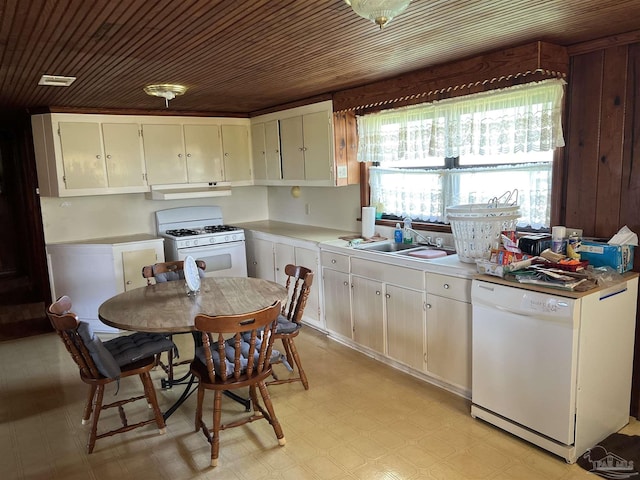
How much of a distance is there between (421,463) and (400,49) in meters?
2.35

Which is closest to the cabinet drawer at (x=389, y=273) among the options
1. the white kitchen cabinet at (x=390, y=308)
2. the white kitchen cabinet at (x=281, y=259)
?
the white kitchen cabinet at (x=390, y=308)

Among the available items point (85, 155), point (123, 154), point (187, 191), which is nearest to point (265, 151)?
point (187, 191)

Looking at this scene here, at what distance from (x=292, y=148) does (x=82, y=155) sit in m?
2.09

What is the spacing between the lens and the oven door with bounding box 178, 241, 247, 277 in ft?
16.5

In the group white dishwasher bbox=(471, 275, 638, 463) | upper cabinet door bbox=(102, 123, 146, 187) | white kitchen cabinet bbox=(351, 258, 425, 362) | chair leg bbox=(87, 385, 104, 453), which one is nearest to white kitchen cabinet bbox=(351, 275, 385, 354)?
white kitchen cabinet bbox=(351, 258, 425, 362)

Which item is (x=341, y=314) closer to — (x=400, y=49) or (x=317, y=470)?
(x=317, y=470)

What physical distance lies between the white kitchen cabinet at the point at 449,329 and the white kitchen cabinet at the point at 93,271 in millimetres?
3021

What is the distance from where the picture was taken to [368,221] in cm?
429

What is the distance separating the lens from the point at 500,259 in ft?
8.88

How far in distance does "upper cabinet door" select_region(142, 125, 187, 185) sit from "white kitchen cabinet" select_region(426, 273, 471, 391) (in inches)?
128

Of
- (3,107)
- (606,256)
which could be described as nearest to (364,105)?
(606,256)

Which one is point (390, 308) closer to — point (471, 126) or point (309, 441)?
point (309, 441)

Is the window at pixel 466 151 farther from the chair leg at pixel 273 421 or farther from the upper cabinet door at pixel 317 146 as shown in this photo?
the chair leg at pixel 273 421

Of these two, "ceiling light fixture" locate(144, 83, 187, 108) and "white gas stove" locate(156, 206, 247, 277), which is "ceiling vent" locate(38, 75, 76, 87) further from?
"white gas stove" locate(156, 206, 247, 277)
